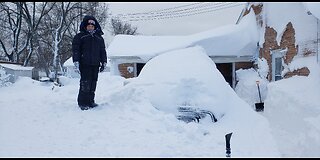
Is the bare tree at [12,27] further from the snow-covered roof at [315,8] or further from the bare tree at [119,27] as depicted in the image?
the snow-covered roof at [315,8]

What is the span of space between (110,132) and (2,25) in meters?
32.6

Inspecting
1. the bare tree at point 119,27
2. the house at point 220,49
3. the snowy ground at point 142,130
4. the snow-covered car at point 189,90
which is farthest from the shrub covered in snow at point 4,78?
the bare tree at point 119,27

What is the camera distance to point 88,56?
6.95m

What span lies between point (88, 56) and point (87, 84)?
22.6 inches

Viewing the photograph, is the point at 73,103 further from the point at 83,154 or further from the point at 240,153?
the point at 240,153

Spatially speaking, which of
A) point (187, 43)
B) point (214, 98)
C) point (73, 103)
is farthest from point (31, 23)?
point (214, 98)

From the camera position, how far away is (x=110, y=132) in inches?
206

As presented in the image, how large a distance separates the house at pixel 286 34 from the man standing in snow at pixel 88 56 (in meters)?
4.68

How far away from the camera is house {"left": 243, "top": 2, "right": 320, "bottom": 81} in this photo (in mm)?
9547

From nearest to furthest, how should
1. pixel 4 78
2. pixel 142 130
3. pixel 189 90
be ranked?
pixel 142 130 < pixel 189 90 < pixel 4 78

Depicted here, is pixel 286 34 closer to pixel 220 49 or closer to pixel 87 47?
pixel 220 49

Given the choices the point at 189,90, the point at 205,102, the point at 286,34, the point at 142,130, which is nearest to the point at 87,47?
the point at 189,90

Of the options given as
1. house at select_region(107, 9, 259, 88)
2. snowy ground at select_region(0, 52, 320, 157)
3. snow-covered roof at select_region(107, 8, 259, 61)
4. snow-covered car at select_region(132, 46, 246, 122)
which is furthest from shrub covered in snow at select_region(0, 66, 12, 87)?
snow-covered car at select_region(132, 46, 246, 122)

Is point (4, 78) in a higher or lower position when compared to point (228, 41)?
lower
